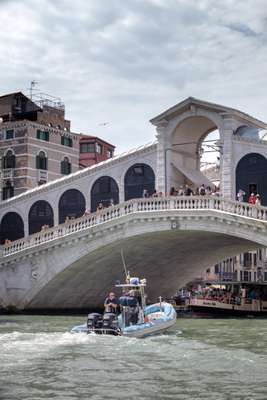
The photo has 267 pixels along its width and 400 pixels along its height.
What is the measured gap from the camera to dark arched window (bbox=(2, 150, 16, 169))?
4538 centimetres

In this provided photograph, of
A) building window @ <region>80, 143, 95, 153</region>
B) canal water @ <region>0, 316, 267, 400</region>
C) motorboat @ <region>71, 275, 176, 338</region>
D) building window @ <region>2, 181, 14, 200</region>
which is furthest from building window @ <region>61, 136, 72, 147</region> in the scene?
canal water @ <region>0, 316, 267, 400</region>

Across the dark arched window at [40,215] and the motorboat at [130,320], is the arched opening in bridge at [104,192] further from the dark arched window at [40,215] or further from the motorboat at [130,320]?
the motorboat at [130,320]

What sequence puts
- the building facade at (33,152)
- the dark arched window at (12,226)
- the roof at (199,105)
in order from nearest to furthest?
the roof at (199,105) → the dark arched window at (12,226) → the building facade at (33,152)

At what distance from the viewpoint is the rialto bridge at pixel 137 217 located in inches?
1292

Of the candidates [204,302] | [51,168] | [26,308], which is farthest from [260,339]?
[51,168]

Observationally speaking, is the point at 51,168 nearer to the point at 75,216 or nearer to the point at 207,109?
the point at 75,216

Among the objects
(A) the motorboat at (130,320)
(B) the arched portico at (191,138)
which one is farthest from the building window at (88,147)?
(A) the motorboat at (130,320)

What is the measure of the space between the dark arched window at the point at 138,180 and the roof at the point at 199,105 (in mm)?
2502

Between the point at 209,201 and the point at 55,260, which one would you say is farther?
the point at 55,260

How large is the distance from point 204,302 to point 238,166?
7012mm

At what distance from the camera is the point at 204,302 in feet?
124

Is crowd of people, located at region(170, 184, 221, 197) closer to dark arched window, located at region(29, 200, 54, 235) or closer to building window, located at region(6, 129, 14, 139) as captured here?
dark arched window, located at region(29, 200, 54, 235)

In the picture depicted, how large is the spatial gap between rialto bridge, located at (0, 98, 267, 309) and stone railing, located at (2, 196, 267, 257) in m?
0.04

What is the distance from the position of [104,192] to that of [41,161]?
7790 mm
